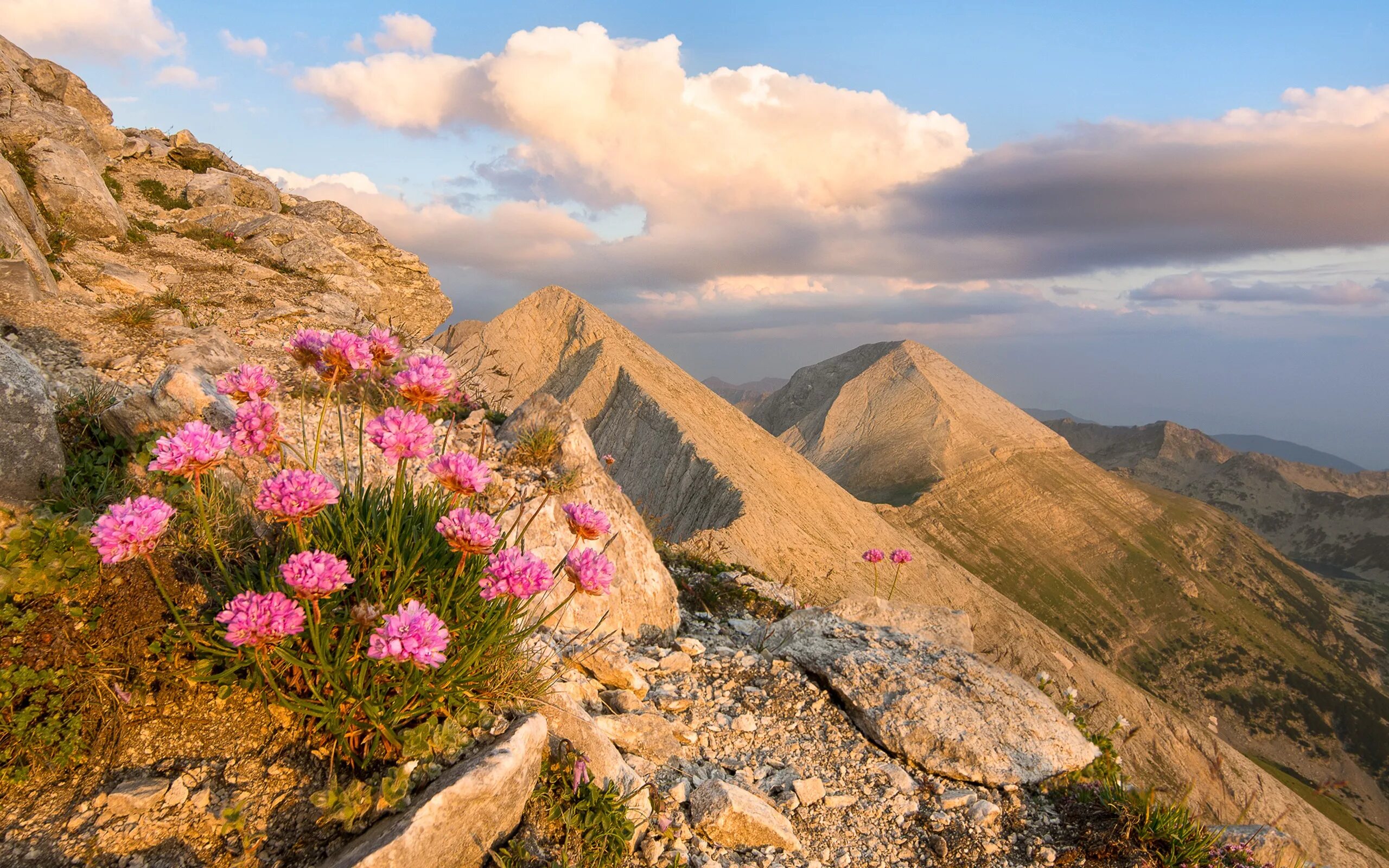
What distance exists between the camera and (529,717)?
295 cm

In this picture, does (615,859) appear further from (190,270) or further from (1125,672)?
(1125,672)

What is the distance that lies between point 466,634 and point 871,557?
6.09 metres

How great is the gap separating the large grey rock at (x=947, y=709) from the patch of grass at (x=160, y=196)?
22225 millimetres

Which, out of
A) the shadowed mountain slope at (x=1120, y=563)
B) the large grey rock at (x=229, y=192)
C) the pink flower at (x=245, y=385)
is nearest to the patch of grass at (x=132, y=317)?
the pink flower at (x=245, y=385)

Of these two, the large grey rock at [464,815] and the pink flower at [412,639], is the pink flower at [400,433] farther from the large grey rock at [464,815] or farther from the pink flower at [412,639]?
the large grey rock at [464,815]

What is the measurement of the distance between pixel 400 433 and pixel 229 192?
2355 cm

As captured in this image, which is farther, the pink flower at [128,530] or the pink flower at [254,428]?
the pink flower at [254,428]

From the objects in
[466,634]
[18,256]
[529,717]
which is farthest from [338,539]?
[18,256]

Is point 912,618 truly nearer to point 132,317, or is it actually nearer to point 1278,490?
point 132,317

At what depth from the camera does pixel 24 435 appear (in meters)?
3.58

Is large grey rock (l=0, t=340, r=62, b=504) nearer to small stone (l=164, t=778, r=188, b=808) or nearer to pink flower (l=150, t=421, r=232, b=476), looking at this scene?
pink flower (l=150, t=421, r=232, b=476)

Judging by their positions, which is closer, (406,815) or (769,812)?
(406,815)

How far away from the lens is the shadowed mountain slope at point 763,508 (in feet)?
68.2

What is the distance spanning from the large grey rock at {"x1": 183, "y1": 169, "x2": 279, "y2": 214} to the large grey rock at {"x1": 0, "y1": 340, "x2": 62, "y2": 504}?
20598 mm
